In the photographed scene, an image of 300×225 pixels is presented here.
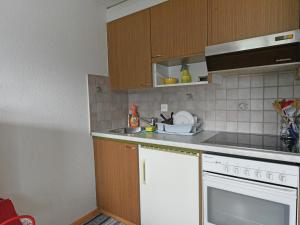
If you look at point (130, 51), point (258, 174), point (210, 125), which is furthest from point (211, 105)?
point (130, 51)

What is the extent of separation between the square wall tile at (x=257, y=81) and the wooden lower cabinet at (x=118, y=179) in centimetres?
116

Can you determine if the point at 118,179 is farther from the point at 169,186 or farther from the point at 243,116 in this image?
the point at 243,116

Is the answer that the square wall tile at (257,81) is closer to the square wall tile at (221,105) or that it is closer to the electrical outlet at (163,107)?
the square wall tile at (221,105)

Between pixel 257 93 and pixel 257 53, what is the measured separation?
479 millimetres

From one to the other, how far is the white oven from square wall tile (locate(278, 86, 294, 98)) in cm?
71

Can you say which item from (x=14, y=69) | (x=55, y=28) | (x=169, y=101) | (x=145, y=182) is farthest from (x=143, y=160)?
(x=55, y=28)

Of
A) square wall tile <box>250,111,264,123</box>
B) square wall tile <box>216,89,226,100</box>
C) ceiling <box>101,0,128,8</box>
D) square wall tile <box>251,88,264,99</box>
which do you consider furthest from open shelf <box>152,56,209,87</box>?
Result: ceiling <box>101,0,128,8</box>

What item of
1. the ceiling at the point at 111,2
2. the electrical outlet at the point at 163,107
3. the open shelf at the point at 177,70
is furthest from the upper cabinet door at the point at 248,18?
the ceiling at the point at 111,2

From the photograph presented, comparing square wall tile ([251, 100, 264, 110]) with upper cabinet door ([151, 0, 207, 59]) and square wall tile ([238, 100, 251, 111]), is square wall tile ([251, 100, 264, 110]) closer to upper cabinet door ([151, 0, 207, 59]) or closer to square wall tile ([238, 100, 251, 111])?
square wall tile ([238, 100, 251, 111])

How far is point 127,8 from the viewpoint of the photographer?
1.91 meters

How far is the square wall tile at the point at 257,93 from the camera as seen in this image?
1.59 m

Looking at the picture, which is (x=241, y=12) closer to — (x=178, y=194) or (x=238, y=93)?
(x=238, y=93)

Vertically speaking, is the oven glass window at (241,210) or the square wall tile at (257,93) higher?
the square wall tile at (257,93)

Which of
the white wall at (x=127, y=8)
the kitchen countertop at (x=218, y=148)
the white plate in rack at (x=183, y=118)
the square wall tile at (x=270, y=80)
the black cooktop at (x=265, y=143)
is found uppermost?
the white wall at (x=127, y=8)
